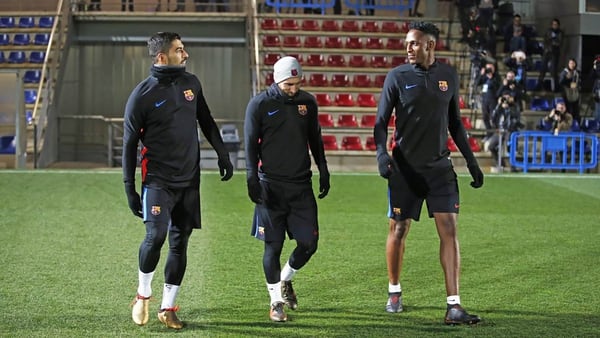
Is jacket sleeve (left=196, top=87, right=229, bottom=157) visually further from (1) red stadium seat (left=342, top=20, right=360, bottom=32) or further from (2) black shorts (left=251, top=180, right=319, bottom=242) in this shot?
(1) red stadium seat (left=342, top=20, right=360, bottom=32)

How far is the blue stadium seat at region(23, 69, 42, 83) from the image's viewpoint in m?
27.7

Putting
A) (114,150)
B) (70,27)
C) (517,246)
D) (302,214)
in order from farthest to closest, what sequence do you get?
1. (70,27)
2. (114,150)
3. (517,246)
4. (302,214)

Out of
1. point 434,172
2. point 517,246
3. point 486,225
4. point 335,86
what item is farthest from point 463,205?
point 335,86

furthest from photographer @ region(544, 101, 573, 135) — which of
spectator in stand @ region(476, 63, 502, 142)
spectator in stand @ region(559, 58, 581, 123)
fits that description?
spectator in stand @ region(559, 58, 581, 123)

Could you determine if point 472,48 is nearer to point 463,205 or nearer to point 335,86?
point 335,86

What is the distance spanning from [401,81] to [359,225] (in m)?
5.84

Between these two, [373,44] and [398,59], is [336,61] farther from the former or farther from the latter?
[398,59]

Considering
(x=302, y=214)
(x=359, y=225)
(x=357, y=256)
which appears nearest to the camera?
(x=302, y=214)

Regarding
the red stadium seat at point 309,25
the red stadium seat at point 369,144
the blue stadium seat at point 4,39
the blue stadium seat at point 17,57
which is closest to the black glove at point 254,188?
the red stadium seat at point 369,144

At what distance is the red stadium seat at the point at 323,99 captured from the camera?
1038 inches

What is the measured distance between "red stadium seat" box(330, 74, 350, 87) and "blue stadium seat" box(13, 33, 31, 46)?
8.33 metres

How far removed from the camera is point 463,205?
1526cm

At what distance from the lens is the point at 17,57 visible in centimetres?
2881

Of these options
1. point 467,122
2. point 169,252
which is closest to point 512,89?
point 467,122
